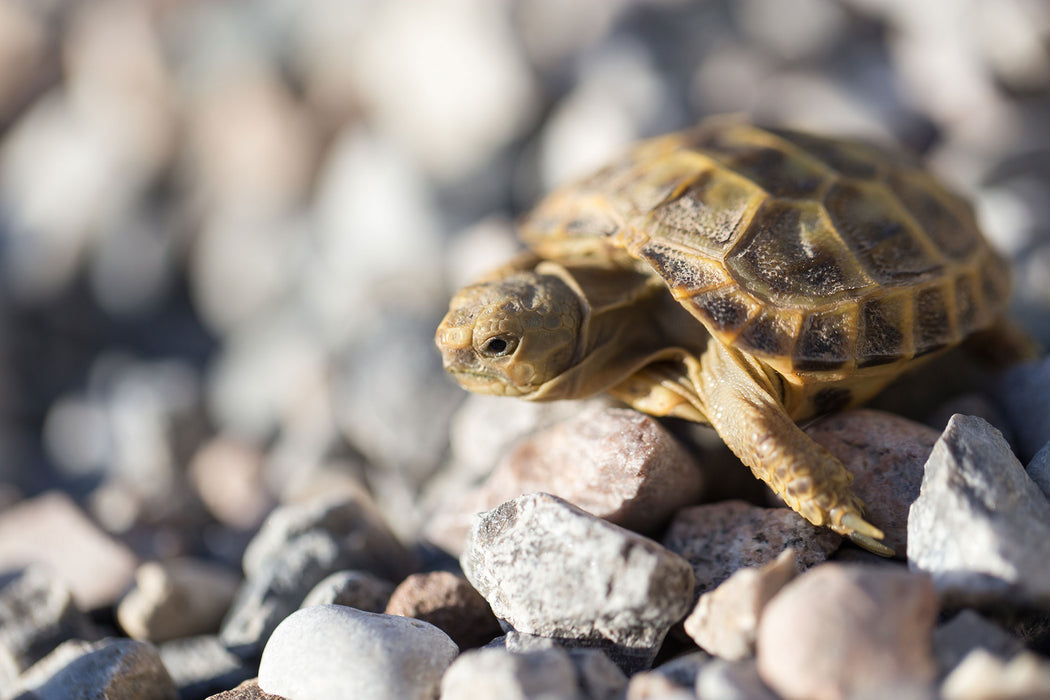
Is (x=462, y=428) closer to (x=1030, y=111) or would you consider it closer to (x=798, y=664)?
(x=798, y=664)

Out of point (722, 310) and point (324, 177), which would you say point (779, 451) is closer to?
point (722, 310)

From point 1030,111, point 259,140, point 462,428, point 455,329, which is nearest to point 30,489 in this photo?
point 259,140

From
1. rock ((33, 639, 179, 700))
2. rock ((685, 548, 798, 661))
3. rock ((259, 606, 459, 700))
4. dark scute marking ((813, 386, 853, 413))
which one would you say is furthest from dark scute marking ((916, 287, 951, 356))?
rock ((33, 639, 179, 700))

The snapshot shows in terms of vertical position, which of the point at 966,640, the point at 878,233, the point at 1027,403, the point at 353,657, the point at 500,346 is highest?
the point at 500,346

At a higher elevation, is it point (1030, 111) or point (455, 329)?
point (455, 329)

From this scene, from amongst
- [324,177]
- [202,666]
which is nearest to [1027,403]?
[202,666]

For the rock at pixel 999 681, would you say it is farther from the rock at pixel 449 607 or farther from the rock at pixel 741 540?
the rock at pixel 449 607

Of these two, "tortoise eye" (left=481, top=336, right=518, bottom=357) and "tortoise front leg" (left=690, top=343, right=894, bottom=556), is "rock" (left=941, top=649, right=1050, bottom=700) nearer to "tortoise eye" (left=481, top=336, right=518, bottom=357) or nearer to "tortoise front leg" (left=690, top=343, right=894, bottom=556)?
"tortoise front leg" (left=690, top=343, right=894, bottom=556)
